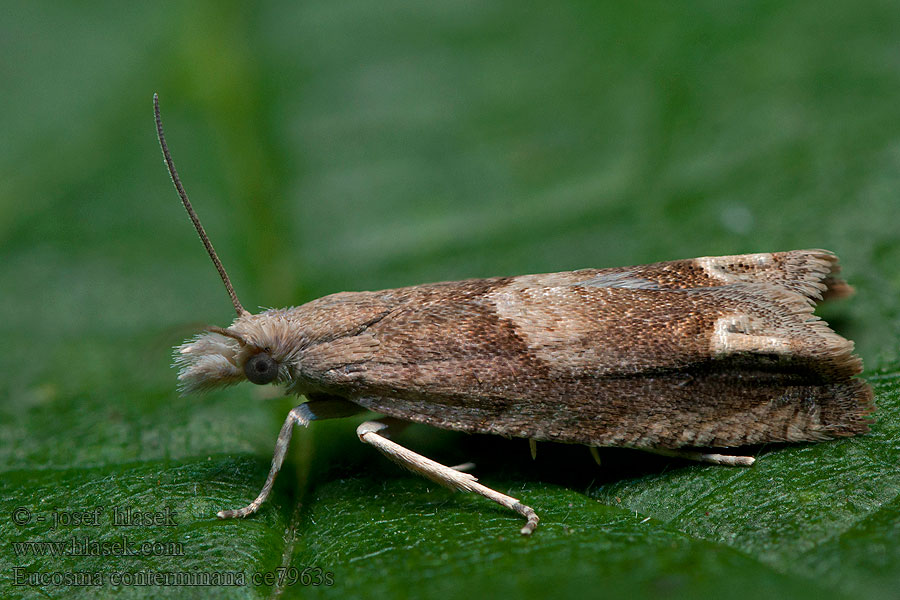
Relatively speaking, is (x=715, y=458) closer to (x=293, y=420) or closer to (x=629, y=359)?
(x=629, y=359)

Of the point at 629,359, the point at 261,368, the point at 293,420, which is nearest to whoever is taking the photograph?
the point at 629,359

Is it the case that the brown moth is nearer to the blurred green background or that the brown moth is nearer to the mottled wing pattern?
the mottled wing pattern

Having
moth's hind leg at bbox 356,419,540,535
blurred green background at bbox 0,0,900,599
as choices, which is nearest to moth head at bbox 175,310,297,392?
blurred green background at bbox 0,0,900,599

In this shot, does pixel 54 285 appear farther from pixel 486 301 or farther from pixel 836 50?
pixel 836 50

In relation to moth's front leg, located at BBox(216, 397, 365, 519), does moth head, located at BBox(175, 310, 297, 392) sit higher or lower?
higher

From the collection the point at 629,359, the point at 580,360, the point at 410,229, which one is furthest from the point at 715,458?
the point at 410,229

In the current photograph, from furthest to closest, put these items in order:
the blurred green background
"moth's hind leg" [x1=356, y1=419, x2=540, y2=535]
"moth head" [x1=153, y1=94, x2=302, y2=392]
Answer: "moth head" [x1=153, y1=94, x2=302, y2=392], "moth's hind leg" [x1=356, y1=419, x2=540, y2=535], the blurred green background
